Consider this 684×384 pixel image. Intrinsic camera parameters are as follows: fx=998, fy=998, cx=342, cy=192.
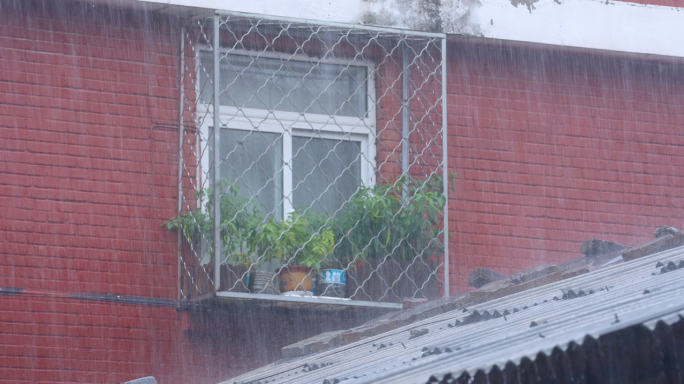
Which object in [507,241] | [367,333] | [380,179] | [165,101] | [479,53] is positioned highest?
[479,53]

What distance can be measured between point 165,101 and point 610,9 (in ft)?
12.5

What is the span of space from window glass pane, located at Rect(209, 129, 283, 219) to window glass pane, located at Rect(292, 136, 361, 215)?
0.47 feet

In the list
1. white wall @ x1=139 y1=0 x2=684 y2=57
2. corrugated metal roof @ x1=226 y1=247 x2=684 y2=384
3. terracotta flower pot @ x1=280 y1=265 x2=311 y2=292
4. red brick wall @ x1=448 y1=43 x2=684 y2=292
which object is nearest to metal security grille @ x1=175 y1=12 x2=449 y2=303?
terracotta flower pot @ x1=280 y1=265 x2=311 y2=292

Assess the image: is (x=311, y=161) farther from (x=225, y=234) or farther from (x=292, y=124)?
(x=225, y=234)

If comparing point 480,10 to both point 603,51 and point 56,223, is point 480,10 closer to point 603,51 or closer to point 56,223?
point 603,51

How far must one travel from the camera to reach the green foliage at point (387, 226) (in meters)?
7.46

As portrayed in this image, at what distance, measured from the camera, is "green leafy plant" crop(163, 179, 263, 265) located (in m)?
7.04

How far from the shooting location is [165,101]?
24.6ft

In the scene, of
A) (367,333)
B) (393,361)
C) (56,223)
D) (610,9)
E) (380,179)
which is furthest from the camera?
(610,9)

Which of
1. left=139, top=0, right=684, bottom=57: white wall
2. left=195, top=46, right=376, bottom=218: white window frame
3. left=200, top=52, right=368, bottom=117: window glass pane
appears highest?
left=139, top=0, right=684, bottom=57: white wall

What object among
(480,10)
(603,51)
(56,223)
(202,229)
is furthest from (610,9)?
(56,223)

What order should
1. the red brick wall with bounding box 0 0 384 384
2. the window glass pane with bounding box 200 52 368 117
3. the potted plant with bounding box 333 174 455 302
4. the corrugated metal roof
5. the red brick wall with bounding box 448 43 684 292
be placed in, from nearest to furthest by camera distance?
the corrugated metal roof
the red brick wall with bounding box 0 0 384 384
the potted plant with bounding box 333 174 455 302
the window glass pane with bounding box 200 52 368 117
the red brick wall with bounding box 448 43 684 292

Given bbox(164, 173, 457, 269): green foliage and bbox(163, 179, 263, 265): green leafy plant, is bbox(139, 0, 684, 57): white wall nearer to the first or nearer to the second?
bbox(164, 173, 457, 269): green foliage

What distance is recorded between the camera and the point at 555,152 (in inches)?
333
